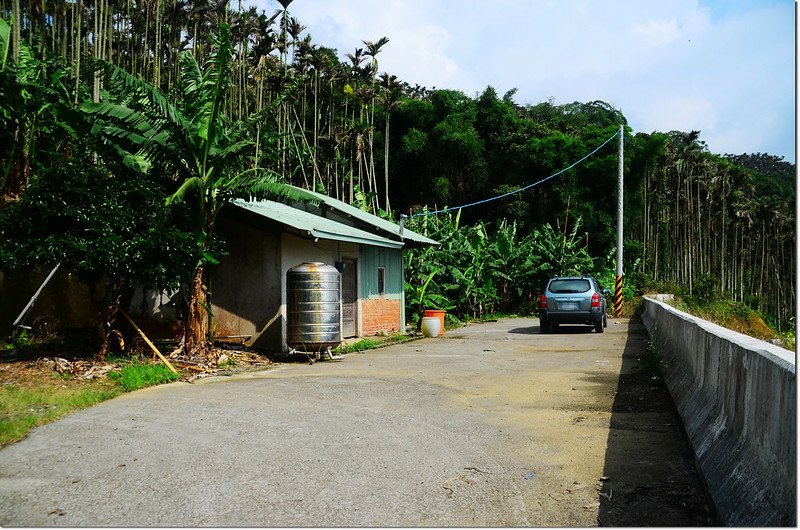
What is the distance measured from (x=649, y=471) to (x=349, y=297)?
1330 cm

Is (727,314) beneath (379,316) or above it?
beneath

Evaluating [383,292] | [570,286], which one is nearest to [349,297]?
[383,292]

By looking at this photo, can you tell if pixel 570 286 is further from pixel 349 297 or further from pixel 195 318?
pixel 195 318

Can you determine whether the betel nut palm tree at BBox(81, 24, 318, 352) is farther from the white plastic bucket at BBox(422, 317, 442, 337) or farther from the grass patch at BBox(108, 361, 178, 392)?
the white plastic bucket at BBox(422, 317, 442, 337)

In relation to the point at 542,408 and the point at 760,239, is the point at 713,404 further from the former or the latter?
the point at 760,239

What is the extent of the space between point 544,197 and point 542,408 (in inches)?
1567

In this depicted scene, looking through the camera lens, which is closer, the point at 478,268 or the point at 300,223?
the point at 300,223

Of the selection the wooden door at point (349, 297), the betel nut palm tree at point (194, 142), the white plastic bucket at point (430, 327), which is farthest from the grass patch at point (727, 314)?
the betel nut palm tree at point (194, 142)

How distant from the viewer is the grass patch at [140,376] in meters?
10.3

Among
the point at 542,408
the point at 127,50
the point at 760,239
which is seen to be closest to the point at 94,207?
the point at 542,408

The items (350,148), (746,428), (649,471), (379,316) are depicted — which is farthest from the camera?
(350,148)

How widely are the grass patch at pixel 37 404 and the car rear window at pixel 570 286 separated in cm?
1403

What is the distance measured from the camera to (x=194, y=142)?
12.5 m

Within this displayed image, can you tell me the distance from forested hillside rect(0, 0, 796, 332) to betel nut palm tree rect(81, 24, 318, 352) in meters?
0.05
